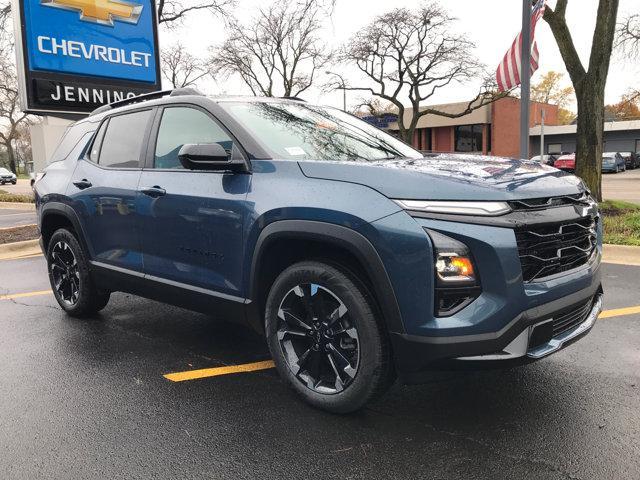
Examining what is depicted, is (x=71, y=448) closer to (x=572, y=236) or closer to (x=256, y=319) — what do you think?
(x=256, y=319)

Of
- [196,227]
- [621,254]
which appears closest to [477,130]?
[621,254]

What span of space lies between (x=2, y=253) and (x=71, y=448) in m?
7.56

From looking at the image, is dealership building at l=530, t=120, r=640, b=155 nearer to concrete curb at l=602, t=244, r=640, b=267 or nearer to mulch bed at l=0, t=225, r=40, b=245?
concrete curb at l=602, t=244, r=640, b=267

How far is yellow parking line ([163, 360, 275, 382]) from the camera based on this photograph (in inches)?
145

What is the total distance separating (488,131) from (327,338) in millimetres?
48123

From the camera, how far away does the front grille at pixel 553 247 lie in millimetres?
2627

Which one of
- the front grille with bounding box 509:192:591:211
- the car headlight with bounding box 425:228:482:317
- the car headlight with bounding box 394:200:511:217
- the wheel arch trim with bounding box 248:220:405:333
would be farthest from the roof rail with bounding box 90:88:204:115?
the front grille with bounding box 509:192:591:211

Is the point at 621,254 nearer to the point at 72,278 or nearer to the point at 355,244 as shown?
the point at 355,244

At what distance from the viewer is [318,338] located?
304 cm

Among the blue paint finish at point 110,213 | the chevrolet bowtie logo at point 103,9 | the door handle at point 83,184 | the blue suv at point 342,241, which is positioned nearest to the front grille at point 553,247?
the blue suv at point 342,241

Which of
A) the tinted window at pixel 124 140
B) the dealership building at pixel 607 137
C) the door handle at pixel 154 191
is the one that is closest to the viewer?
the door handle at pixel 154 191

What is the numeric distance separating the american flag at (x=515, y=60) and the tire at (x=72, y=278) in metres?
7.61

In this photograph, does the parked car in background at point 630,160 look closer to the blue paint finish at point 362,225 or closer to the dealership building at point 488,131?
the dealership building at point 488,131

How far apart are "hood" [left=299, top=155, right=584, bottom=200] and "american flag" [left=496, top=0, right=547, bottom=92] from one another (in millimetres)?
7082
